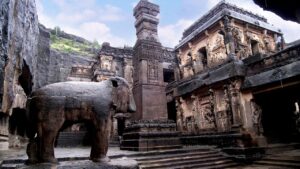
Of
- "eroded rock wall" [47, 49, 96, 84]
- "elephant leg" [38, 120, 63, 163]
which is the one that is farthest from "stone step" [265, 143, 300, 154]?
"eroded rock wall" [47, 49, 96, 84]

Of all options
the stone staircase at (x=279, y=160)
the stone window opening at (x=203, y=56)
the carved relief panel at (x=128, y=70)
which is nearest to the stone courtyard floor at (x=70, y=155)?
the stone staircase at (x=279, y=160)

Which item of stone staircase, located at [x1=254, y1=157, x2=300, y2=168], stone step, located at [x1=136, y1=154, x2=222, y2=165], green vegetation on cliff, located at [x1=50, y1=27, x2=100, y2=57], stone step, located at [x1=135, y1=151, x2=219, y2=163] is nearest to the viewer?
stone step, located at [x1=136, y1=154, x2=222, y2=165]

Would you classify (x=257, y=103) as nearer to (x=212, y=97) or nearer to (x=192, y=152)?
(x=212, y=97)

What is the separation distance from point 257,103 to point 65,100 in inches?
390

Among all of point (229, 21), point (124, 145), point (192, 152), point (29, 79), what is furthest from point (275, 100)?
point (29, 79)

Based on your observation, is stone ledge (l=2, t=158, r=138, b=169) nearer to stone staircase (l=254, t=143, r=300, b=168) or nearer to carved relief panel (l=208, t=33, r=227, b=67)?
stone staircase (l=254, t=143, r=300, b=168)

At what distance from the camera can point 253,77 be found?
34.7 ft

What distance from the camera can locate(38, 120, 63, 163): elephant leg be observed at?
3.33 m

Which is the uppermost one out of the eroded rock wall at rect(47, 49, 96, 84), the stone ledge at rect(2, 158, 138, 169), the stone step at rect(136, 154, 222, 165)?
the eroded rock wall at rect(47, 49, 96, 84)

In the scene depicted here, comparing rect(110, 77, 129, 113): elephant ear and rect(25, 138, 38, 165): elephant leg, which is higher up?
rect(110, 77, 129, 113): elephant ear

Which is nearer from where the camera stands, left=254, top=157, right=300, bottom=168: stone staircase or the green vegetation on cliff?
left=254, top=157, right=300, bottom=168: stone staircase

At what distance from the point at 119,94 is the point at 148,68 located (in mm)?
5103

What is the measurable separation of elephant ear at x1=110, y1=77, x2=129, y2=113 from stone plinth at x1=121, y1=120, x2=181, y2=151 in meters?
3.93

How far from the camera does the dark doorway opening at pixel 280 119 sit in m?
12.0
